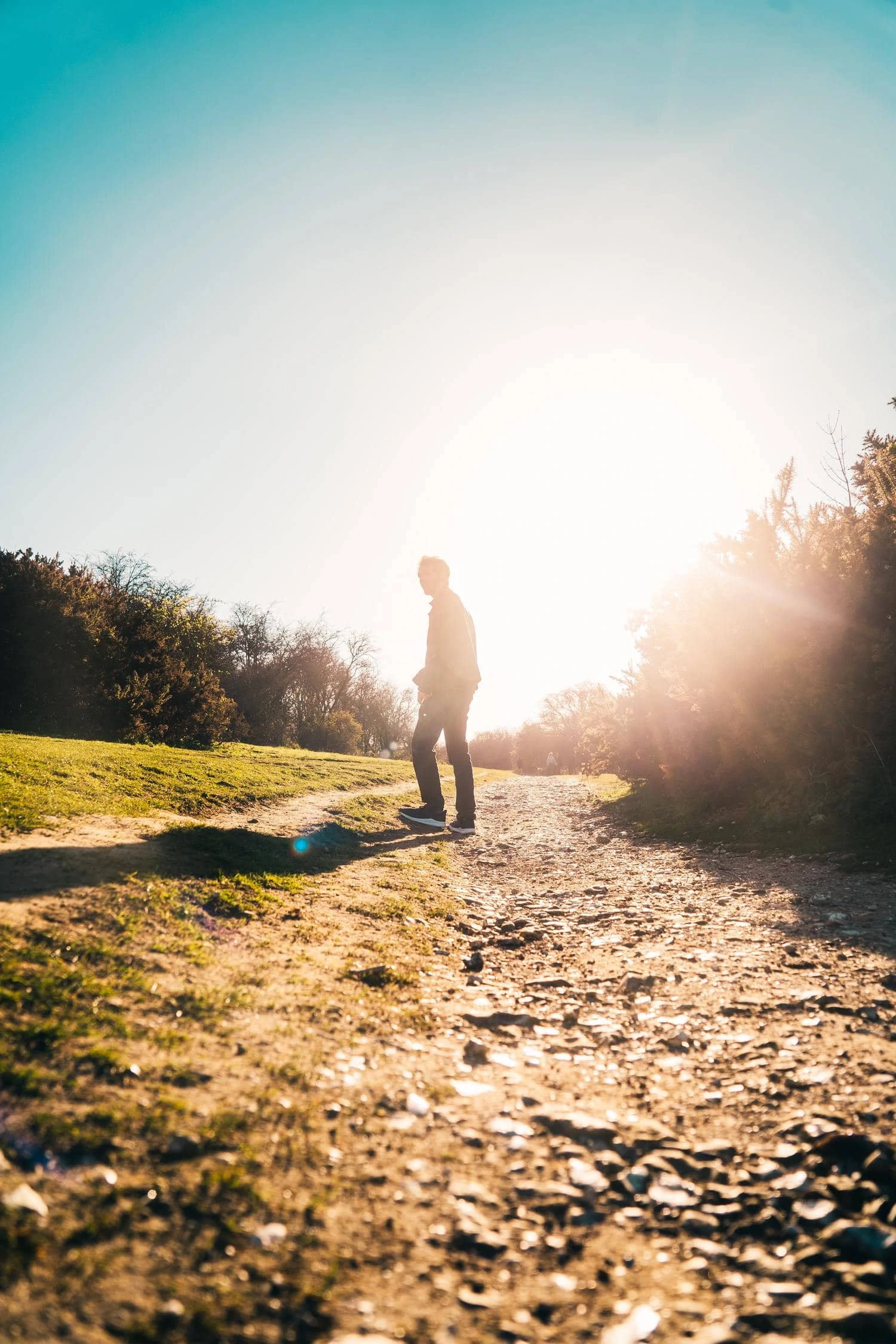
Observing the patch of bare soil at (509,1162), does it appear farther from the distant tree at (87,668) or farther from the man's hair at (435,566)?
the distant tree at (87,668)

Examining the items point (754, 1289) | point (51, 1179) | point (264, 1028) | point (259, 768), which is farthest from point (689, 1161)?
point (259, 768)

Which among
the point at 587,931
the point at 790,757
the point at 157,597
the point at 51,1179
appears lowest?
the point at 587,931

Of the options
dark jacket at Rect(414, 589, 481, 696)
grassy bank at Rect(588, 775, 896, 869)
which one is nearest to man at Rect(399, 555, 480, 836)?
dark jacket at Rect(414, 589, 481, 696)

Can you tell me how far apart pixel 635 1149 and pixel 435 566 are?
27.3ft

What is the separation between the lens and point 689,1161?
2.23 metres

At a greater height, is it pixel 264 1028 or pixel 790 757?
pixel 790 757

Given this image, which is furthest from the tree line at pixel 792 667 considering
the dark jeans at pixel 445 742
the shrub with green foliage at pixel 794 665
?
the dark jeans at pixel 445 742

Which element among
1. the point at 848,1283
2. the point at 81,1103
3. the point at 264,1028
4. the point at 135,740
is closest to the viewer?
the point at 848,1283

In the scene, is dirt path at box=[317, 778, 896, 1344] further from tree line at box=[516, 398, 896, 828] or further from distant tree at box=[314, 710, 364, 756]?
distant tree at box=[314, 710, 364, 756]

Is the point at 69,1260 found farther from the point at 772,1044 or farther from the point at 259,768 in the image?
the point at 259,768

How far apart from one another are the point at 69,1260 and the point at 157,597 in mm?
52086

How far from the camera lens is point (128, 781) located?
28.9 ft

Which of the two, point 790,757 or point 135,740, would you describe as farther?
point 135,740

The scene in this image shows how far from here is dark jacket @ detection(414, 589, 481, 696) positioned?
31.5 ft
